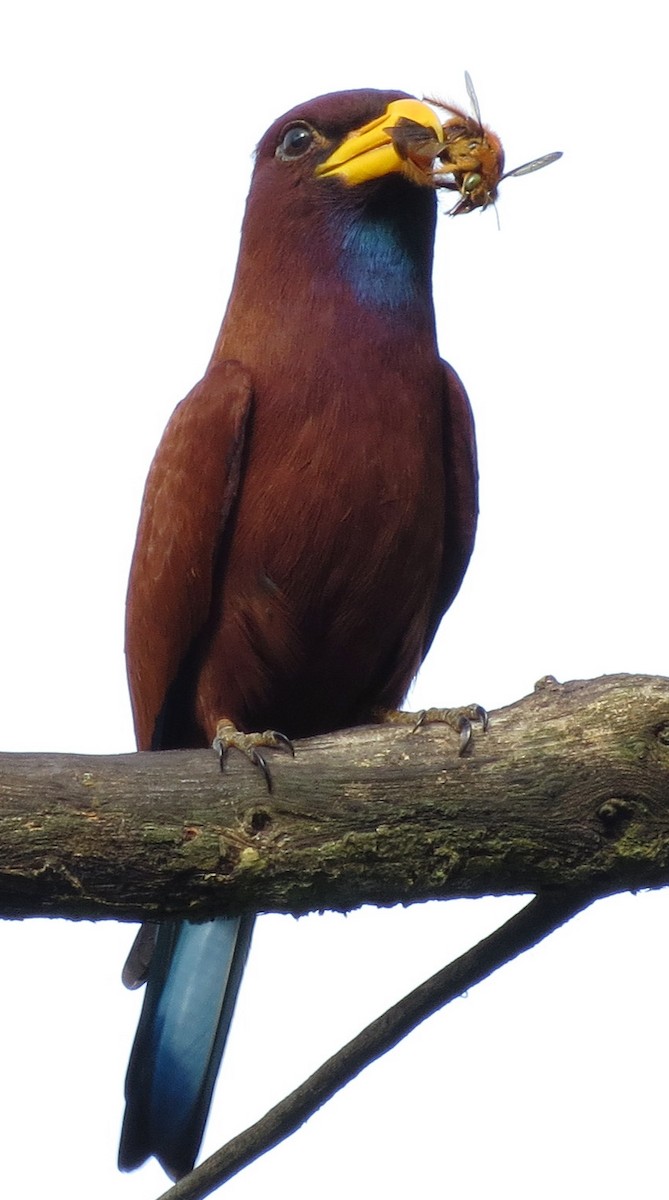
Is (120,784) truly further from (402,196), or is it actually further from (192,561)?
(402,196)

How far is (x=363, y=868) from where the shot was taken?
3.14 metres

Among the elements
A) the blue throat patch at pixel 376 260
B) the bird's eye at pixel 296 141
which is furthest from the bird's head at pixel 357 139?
the blue throat patch at pixel 376 260

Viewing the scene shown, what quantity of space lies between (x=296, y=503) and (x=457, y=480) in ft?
1.88

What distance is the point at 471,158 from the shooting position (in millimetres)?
3982

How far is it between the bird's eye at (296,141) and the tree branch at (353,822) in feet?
5.51

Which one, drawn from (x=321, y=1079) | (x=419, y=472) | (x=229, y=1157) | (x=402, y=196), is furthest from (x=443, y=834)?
(x=402, y=196)

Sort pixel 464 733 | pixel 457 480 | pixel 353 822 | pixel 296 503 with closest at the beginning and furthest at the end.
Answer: pixel 353 822, pixel 464 733, pixel 296 503, pixel 457 480

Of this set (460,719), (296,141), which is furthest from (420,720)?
(296,141)

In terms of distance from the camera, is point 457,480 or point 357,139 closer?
point 357,139

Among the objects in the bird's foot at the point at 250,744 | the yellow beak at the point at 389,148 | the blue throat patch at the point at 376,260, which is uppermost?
the yellow beak at the point at 389,148

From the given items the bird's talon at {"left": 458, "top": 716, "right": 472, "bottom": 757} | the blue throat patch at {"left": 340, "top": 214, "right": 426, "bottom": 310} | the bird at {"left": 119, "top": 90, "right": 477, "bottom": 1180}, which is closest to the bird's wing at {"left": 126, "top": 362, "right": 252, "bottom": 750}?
the bird at {"left": 119, "top": 90, "right": 477, "bottom": 1180}

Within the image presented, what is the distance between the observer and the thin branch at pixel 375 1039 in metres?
2.95

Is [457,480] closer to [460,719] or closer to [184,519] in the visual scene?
[184,519]

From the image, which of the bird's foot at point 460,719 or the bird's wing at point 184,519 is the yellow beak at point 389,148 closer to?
the bird's wing at point 184,519
